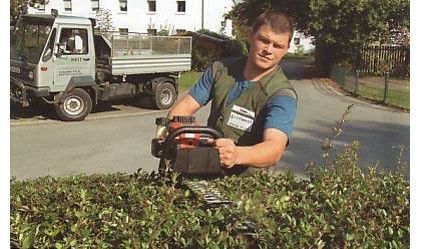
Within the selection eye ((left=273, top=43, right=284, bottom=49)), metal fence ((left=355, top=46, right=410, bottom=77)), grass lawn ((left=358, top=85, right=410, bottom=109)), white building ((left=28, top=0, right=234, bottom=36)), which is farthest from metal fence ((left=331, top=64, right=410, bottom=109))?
white building ((left=28, top=0, right=234, bottom=36))

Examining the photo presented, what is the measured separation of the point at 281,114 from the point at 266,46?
0.36 meters

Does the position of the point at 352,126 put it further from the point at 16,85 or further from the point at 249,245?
the point at 249,245

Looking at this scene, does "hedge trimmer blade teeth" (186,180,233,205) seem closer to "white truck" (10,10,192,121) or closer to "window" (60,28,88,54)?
"white truck" (10,10,192,121)

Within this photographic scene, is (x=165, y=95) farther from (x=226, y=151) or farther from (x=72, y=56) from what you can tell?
(x=226, y=151)

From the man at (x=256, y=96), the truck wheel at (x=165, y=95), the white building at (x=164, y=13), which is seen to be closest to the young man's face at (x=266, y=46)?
the man at (x=256, y=96)

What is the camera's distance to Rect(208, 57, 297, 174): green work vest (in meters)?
2.49

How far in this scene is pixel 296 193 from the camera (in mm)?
2377

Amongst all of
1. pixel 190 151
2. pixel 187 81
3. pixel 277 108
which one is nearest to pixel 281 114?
pixel 277 108

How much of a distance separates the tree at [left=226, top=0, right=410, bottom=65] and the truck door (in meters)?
9.27

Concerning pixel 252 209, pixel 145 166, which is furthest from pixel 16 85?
pixel 252 209

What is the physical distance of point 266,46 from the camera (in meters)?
2.42

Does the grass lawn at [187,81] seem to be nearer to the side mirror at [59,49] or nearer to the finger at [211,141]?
the side mirror at [59,49]

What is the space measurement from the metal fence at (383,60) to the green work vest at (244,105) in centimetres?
2213

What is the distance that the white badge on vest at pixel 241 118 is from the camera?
8.33 ft
